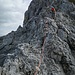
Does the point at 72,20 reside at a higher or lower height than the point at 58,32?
higher

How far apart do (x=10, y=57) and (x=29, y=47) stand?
3.65 meters

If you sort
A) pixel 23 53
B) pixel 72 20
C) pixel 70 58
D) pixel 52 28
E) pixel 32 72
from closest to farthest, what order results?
pixel 32 72 < pixel 23 53 < pixel 70 58 < pixel 52 28 < pixel 72 20

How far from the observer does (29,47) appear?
29.3 meters

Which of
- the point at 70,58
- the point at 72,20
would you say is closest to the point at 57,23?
the point at 72,20

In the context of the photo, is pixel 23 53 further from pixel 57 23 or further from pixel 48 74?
pixel 57 23

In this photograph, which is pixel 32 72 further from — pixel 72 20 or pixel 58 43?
pixel 72 20

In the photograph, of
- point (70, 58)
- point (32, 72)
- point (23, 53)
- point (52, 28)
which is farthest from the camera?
point (52, 28)

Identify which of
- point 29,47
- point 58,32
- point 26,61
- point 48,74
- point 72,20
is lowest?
point 48,74

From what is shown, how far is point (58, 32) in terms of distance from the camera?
33.5 m

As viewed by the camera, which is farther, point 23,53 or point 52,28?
point 52,28

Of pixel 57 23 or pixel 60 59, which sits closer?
pixel 60 59

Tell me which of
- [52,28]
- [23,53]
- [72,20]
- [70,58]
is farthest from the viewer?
[72,20]

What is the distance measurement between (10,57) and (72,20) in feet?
57.1

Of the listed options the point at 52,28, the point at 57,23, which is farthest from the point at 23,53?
the point at 57,23
